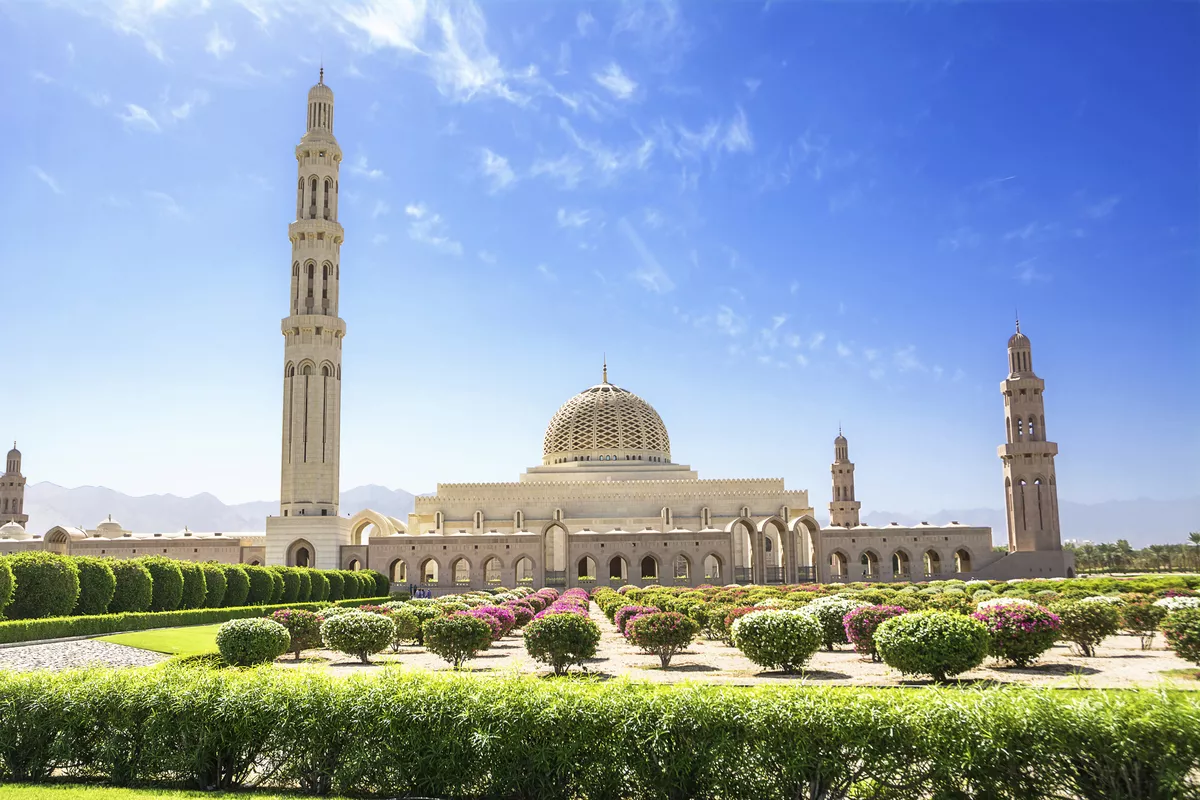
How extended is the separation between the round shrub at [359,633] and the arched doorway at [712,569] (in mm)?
24951

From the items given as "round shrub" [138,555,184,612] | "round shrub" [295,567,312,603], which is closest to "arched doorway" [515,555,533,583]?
"round shrub" [295,567,312,603]

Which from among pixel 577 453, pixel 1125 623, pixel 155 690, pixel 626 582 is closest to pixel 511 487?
pixel 577 453

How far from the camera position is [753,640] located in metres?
11.6

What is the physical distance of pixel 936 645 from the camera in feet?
32.9

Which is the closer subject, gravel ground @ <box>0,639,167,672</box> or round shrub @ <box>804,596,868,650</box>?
gravel ground @ <box>0,639,167,672</box>

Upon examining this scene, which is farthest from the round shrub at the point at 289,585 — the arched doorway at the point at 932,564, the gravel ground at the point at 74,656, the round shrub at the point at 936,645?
the arched doorway at the point at 932,564

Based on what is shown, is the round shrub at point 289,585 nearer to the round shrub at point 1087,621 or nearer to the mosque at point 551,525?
the mosque at point 551,525

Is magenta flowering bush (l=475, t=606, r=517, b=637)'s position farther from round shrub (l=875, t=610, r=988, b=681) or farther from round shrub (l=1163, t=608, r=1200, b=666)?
round shrub (l=1163, t=608, r=1200, b=666)

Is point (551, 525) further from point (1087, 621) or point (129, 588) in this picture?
point (1087, 621)

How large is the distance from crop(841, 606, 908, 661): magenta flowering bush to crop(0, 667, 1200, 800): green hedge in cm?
653

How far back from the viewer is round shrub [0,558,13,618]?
1595cm

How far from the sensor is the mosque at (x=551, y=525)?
120 feet

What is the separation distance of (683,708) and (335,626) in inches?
358

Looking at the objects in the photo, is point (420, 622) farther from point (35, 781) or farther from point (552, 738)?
point (552, 738)
